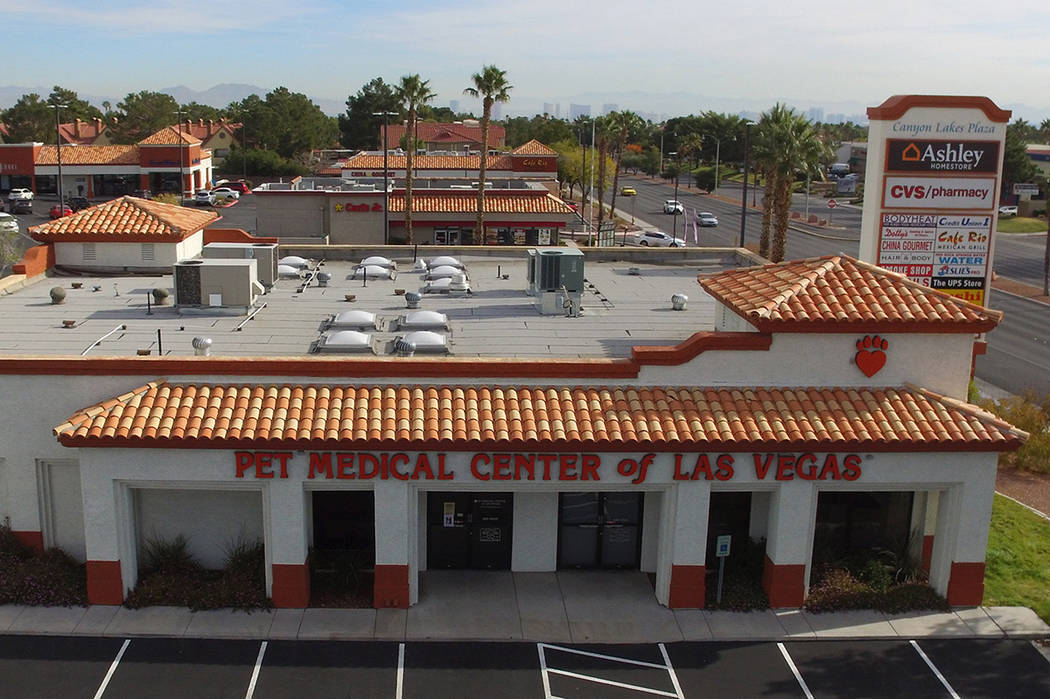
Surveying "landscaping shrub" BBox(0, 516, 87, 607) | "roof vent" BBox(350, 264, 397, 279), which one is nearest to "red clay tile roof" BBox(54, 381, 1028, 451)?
"landscaping shrub" BBox(0, 516, 87, 607)

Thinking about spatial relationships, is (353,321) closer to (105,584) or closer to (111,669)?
(105,584)

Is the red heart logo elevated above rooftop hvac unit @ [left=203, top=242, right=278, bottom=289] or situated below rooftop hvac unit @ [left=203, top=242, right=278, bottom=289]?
below

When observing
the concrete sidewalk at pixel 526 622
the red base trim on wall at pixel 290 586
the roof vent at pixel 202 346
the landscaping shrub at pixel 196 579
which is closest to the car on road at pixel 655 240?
the concrete sidewalk at pixel 526 622

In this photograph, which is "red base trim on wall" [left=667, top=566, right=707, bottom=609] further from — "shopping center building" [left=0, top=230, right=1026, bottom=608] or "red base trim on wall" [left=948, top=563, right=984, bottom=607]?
"red base trim on wall" [left=948, top=563, right=984, bottom=607]

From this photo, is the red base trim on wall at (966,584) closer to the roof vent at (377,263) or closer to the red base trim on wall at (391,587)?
the red base trim on wall at (391,587)

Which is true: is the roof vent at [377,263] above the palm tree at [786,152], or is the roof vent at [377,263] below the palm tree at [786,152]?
below

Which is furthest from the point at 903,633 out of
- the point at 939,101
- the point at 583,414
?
the point at 939,101
